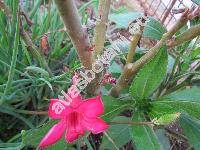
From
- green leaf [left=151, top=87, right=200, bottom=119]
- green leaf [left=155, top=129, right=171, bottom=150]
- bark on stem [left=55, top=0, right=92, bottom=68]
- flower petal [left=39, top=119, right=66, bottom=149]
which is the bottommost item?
green leaf [left=155, top=129, right=171, bottom=150]

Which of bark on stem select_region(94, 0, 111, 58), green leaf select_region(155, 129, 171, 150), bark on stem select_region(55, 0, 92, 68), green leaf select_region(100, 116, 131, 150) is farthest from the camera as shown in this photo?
green leaf select_region(155, 129, 171, 150)

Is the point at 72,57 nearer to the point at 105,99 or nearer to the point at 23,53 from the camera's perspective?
the point at 23,53

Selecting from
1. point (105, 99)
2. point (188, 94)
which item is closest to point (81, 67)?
point (105, 99)

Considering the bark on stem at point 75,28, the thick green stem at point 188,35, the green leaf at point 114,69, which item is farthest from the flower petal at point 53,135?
the green leaf at point 114,69

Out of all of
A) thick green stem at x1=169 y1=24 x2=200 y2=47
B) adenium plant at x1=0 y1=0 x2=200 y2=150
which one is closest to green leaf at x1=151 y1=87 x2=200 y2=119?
adenium plant at x1=0 y1=0 x2=200 y2=150

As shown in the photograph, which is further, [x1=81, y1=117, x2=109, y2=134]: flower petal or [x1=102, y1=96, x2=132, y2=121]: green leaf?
[x1=102, y1=96, x2=132, y2=121]: green leaf

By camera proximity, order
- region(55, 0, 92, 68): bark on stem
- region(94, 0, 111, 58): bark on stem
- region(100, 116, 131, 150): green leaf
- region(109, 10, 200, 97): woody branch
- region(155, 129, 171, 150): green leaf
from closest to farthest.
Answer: region(55, 0, 92, 68): bark on stem < region(109, 10, 200, 97): woody branch < region(94, 0, 111, 58): bark on stem < region(100, 116, 131, 150): green leaf < region(155, 129, 171, 150): green leaf

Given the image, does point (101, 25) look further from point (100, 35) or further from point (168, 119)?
point (168, 119)

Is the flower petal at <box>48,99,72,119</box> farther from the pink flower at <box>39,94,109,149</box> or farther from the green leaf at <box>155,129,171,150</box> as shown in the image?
the green leaf at <box>155,129,171,150</box>
